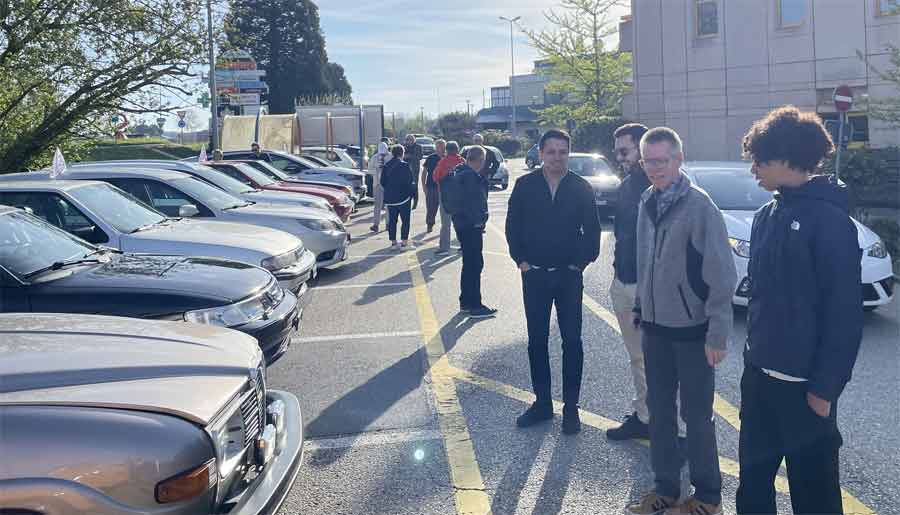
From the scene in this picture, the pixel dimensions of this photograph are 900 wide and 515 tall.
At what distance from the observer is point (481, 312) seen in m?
8.45

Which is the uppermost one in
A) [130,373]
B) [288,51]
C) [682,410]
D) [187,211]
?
[288,51]

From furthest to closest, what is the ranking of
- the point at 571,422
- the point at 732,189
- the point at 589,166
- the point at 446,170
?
the point at 589,166 → the point at 446,170 → the point at 732,189 → the point at 571,422

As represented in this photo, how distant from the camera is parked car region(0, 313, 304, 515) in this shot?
248 centimetres

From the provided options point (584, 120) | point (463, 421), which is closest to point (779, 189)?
point (463, 421)

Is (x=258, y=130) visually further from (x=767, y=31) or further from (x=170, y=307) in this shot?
(x=170, y=307)

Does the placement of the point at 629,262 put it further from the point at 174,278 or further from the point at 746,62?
the point at 746,62

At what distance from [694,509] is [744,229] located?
4640 millimetres

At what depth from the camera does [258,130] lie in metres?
27.5

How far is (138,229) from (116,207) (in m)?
0.40

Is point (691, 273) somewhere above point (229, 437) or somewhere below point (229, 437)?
above

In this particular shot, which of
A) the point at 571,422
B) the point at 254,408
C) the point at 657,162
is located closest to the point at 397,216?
the point at 571,422

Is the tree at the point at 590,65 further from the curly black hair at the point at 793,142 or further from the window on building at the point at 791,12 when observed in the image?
the curly black hair at the point at 793,142

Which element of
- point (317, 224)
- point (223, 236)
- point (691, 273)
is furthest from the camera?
point (317, 224)

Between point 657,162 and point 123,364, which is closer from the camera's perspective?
point 123,364
